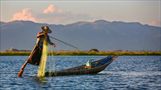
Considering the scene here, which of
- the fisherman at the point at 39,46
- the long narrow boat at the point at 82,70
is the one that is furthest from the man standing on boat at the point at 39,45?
the long narrow boat at the point at 82,70

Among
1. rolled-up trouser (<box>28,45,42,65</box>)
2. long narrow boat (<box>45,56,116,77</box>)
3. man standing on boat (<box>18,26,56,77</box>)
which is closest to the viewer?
man standing on boat (<box>18,26,56,77</box>)

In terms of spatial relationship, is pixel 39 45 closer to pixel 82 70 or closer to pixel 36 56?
pixel 36 56

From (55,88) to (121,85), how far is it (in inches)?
208

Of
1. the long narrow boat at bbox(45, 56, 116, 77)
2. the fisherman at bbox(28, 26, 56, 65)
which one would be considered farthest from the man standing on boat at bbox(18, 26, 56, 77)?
the long narrow boat at bbox(45, 56, 116, 77)

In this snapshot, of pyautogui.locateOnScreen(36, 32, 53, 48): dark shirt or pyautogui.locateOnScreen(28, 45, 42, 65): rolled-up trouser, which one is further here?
pyautogui.locateOnScreen(28, 45, 42, 65): rolled-up trouser

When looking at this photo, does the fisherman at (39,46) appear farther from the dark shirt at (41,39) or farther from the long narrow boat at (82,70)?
the long narrow boat at (82,70)

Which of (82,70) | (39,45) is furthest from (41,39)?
(82,70)

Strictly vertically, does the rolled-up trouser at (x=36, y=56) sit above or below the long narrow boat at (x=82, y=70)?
above

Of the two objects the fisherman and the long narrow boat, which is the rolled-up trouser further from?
the long narrow boat

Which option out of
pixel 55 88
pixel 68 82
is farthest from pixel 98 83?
pixel 55 88

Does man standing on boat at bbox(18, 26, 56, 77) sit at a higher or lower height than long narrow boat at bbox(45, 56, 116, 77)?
higher

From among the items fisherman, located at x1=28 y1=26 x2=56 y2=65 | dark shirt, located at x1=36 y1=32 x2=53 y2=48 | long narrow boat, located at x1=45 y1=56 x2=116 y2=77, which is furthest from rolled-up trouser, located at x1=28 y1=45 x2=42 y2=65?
long narrow boat, located at x1=45 y1=56 x2=116 y2=77

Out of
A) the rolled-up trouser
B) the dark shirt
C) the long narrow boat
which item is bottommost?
the long narrow boat

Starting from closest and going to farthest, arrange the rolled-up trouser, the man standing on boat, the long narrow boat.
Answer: the man standing on boat, the rolled-up trouser, the long narrow boat
